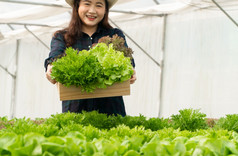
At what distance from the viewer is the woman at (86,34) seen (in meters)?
3.20

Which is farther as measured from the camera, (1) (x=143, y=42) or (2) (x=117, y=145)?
(1) (x=143, y=42)

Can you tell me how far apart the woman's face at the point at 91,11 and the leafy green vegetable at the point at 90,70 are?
58 centimetres

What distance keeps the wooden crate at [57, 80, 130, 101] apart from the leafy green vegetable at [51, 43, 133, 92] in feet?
0.14

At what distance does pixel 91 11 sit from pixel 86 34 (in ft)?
1.20

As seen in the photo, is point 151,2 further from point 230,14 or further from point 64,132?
point 64,132

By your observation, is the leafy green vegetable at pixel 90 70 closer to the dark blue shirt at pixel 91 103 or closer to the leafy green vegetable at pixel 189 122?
the leafy green vegetable at pixel 189 122

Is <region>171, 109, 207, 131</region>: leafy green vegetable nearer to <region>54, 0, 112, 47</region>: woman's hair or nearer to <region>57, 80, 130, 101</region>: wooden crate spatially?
<region>57, 80, 130, 101</region>: wooden crate

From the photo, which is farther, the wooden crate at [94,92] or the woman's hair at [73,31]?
the woman's hair at [73,31]

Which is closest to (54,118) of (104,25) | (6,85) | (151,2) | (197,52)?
(104,25)

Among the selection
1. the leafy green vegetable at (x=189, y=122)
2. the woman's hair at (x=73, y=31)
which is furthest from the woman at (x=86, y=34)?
the leafy green vegetable at (x=189, y=122)

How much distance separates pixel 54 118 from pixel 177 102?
7.95 m

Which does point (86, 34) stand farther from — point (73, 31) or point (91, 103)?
point (91, 103)

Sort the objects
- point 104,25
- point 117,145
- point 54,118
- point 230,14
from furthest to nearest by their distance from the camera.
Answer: point 230,14 → point 104,25 → point 54,118 → point 117,145

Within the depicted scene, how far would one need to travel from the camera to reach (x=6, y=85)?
1669cm
